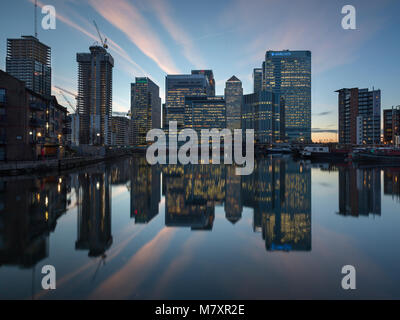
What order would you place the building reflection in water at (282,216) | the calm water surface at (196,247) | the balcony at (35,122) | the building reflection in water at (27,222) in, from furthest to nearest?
the balcony at (35,122) → the building reflection in water at (282,216) → the building reflection in water at (27,222) → the calm water surface at (196,247)

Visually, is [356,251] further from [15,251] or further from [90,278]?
[15,251]

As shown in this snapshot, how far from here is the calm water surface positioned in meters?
7.88

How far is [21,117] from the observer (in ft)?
156

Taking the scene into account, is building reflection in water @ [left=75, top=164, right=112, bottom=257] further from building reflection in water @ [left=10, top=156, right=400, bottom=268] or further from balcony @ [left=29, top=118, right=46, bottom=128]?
balcony @ [left=29, top=118, right=46, bottom=128]

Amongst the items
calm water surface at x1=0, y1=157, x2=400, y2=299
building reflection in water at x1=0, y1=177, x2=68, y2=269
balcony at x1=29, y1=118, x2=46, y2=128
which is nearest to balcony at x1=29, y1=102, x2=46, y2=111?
balcony at x1=29, y1=118, x2=46, y2=128

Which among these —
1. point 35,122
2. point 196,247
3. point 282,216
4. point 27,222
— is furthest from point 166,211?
point 35,122

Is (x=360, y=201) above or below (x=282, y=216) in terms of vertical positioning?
above

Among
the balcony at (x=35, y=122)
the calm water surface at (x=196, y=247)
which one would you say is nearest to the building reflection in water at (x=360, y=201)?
the calm water surface at (x=196, y=247)

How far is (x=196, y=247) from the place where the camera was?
470 inches

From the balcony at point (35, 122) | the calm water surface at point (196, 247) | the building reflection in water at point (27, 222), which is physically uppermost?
the balcony at point (35, 122)

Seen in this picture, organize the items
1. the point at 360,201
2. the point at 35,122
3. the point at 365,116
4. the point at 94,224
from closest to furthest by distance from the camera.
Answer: the point at 94,224
the point at 360,201
the point at 35,122
the point at 365,116

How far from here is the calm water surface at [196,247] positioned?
7.88m

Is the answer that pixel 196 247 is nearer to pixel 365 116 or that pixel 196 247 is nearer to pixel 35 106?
pixel 35 106

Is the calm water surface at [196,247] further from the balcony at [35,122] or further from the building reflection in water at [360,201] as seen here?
the balcony at [35,122]
